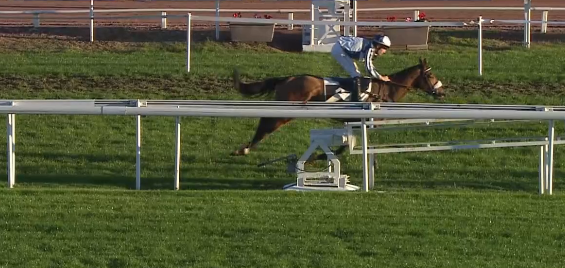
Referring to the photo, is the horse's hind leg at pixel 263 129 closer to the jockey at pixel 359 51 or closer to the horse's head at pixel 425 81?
the jockey at pixel 359 51

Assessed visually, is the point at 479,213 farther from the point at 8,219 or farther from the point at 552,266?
the point at 8,219

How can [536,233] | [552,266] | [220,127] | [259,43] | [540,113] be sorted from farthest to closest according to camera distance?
[259,43]
[220,127]
[540,113]
[536,233]
[552,266]

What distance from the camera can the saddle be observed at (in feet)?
37.0

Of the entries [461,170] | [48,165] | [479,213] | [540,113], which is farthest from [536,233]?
[48,165]

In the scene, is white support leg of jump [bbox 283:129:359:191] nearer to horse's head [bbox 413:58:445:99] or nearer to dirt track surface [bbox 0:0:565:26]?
horse's head [bbox 413:58:445:99]

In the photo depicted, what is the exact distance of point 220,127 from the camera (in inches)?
491

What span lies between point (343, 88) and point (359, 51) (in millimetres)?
516

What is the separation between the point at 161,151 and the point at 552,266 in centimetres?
530

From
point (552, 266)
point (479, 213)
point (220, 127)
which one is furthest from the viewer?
point (220, 127)

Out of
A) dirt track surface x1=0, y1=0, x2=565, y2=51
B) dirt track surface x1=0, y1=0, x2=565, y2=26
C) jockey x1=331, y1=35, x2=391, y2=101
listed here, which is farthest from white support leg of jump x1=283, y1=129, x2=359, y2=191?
dirt track surface x1=0, y1=0, x2=565, y2=26

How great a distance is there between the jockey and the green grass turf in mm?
826

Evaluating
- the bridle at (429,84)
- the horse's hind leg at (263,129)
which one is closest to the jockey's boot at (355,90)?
the horse's hind leg at (263,129)

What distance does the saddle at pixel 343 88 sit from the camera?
11.3m

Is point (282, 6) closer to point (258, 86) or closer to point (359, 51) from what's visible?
point (359, 51)
